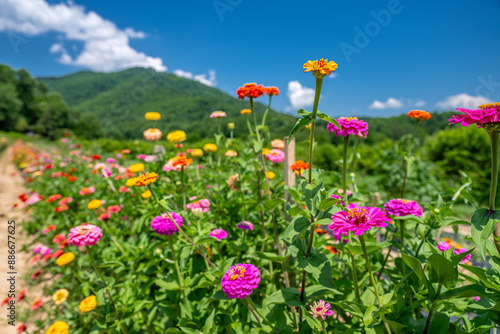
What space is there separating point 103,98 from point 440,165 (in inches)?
3517

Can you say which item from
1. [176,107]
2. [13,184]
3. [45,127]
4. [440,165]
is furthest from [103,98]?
[440,165]

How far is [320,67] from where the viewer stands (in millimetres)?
803

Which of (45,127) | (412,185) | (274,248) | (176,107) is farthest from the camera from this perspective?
(176,107)

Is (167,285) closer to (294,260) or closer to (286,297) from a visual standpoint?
(286,297)

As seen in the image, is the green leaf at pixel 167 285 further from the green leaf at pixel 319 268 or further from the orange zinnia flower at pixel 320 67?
the orange zinnia flower at pixel 320 67

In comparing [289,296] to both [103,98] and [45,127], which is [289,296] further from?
[103,98]

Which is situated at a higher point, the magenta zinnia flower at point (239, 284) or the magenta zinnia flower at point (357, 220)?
the magenta zinnia flower at point (357, 220)

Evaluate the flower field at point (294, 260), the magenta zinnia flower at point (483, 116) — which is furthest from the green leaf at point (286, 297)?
the magenta zinnia flower at point (483, 116)

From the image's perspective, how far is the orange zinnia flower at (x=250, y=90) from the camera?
1.43m

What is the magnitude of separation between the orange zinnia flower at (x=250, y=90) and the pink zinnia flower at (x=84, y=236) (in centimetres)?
117

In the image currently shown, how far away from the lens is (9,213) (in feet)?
15.2

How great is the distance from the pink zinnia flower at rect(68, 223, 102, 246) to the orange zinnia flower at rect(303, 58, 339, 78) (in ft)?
4.66

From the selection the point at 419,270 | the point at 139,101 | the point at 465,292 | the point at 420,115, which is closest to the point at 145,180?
the point at 419,270

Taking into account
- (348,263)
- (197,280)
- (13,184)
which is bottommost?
(13,184)
